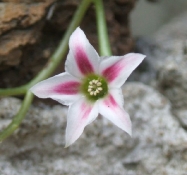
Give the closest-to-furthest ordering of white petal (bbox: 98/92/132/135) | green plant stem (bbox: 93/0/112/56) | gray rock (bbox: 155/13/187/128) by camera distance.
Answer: white petal (bbox: 98/92/132/135)
green plant stem (bbox: 93/0/112/56)
gray rock (bbox: 155/13/187/128)

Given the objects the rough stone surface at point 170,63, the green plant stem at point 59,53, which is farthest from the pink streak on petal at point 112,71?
the rough stone surface at point 170,63

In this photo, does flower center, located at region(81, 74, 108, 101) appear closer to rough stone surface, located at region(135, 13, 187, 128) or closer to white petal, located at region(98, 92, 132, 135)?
white petal, located at region(98, 92, 132, 135)

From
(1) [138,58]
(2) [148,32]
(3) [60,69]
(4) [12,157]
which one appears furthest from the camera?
(2) [148,32]

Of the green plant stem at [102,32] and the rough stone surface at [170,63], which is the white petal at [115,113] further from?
the rough stone surface at [170,63]

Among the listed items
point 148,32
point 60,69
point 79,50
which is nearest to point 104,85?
point 79,50

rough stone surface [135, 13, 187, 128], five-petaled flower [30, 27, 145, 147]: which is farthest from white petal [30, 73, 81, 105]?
rough stone surface [135, 13, 187, 128]

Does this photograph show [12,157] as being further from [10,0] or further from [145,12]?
[145,12]
